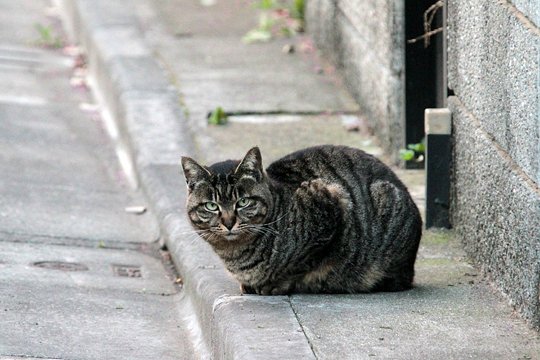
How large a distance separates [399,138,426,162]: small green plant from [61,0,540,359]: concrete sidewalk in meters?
0.11

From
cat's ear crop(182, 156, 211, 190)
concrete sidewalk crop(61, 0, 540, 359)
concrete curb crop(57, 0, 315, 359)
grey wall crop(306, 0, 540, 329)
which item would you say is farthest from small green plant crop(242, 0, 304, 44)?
cat's ear crop(182, 156, 211, 190)

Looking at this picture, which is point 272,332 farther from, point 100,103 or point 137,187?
point 100,103

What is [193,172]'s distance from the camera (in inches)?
185

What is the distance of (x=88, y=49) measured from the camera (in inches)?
404

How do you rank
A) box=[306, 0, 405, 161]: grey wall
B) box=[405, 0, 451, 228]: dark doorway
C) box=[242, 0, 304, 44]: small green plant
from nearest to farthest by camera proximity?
box=[405, 0, 451, 228]: dark doorway → box=[306, 0, 405, 161]: grey wall → box=[242, 0, 304, 44]: small green plant

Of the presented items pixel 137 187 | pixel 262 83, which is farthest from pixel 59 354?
pixel 262 83

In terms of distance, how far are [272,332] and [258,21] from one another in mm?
6409

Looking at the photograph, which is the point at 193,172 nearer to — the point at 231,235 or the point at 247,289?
the point at 231,235

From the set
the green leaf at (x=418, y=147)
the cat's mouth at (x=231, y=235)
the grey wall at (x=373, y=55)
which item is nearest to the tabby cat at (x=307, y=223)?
the cat's mouth at (x=231, y=235)

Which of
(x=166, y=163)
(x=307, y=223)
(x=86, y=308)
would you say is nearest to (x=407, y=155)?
(x=166, y=163)

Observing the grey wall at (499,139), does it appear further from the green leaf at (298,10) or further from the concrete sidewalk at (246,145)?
the green leaf at (298,10)

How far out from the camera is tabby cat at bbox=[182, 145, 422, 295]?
4621 mm

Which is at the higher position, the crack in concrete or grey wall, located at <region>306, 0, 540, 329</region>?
grey wall, located at <region>306, 0, 540, 329</region>

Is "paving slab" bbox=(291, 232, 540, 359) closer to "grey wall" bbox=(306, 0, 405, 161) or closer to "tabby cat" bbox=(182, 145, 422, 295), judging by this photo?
"tabby cat" bbox=(182, 145, 422, 295)
